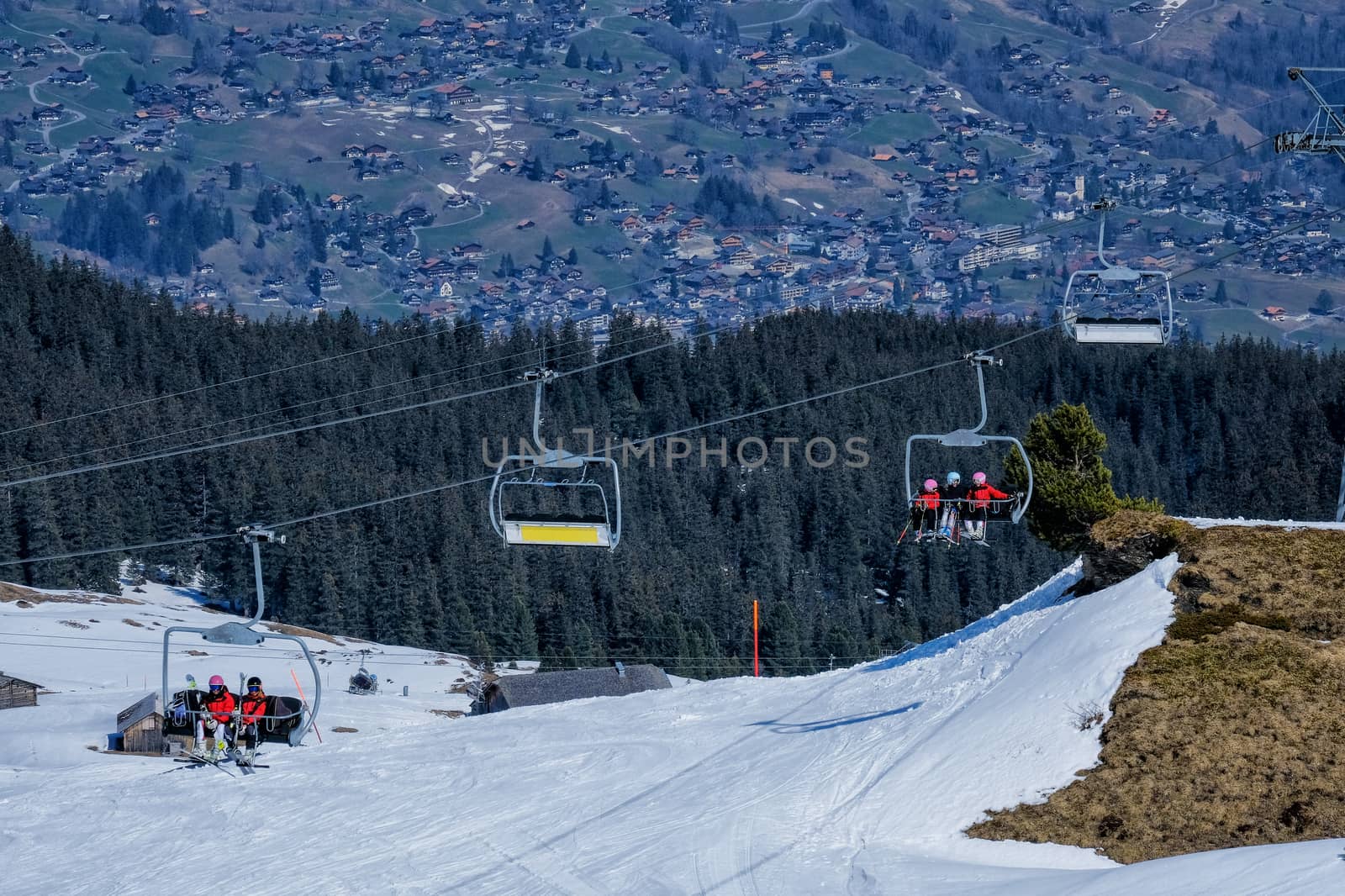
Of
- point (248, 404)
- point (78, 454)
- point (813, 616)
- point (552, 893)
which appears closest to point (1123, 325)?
point (552, 893)

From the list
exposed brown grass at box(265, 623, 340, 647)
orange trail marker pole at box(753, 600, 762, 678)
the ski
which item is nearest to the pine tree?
orange trail marker pole at box(753, 600, 762, 678)

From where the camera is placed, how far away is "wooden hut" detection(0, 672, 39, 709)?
2355 inches

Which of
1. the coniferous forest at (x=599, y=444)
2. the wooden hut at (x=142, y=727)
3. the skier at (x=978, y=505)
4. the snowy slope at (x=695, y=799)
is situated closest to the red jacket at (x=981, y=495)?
the skier at (x=978, y=505)

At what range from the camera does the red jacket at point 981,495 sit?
33844 mm

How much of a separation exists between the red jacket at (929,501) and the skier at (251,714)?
12.2 meters

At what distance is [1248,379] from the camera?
183 metres

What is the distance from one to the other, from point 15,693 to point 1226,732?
4275cm

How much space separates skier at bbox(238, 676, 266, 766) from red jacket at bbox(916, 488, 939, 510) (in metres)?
12.2

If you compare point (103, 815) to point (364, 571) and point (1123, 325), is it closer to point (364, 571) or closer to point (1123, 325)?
point (1123, 325)

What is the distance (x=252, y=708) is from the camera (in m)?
35.2

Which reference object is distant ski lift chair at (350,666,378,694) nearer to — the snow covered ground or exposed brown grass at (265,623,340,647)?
exposed brown grass at (265,623,340,647)

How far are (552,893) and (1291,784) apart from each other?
1053cm

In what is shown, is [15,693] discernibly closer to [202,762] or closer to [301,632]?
[202,762]

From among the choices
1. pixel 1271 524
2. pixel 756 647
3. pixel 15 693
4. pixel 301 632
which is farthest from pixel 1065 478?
pixel 301 632
